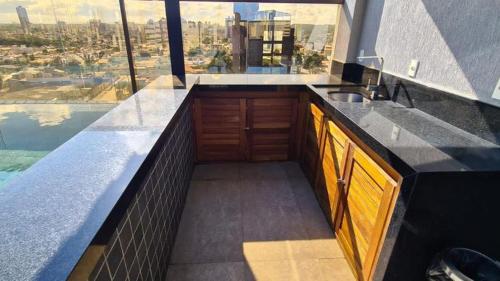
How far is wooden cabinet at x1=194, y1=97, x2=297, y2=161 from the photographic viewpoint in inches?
102

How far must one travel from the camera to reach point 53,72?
1.84 metres

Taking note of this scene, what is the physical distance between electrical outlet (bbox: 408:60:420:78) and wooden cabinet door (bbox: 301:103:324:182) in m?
0.68

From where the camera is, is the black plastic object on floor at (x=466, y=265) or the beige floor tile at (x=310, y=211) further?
the beige floor tile at (x=310, y=211)

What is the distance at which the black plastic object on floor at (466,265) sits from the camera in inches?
42.9

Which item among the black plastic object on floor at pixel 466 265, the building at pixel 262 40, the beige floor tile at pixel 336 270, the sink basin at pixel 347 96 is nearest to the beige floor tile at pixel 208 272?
the beige floor tile at pixel 336 270

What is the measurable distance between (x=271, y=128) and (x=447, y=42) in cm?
163

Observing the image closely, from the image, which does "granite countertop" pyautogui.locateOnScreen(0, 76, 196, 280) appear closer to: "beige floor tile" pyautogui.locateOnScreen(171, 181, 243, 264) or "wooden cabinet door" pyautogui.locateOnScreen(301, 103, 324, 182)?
"beige floor tile" pyautogui.locateOnScreen(171, 181, 243, 264)

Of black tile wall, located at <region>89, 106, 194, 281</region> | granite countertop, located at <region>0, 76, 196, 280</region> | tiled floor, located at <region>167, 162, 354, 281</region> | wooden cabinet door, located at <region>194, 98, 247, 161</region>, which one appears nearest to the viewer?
granite countertop, located at <region>0, 76, 196, 280</region>

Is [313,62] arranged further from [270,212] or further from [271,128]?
[270,212]

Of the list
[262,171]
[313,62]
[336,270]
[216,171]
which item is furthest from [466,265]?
[313,62]

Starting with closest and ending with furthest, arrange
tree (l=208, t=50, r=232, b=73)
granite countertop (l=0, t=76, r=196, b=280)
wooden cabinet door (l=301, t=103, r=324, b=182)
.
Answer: granite countertop (l=0, t=76, r=196, b=280) < wooden cabinet door (l=301, t=103, r=324, b=182) < tree (l=208, t=50, r=232, b=73)

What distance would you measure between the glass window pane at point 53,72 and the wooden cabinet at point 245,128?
831 mm

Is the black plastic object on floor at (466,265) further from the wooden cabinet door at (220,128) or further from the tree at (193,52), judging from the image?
the tree at (193,52)

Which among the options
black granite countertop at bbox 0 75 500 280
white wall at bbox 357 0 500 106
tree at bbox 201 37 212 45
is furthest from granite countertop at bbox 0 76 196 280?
white wall at bbox 357 0 500 106
